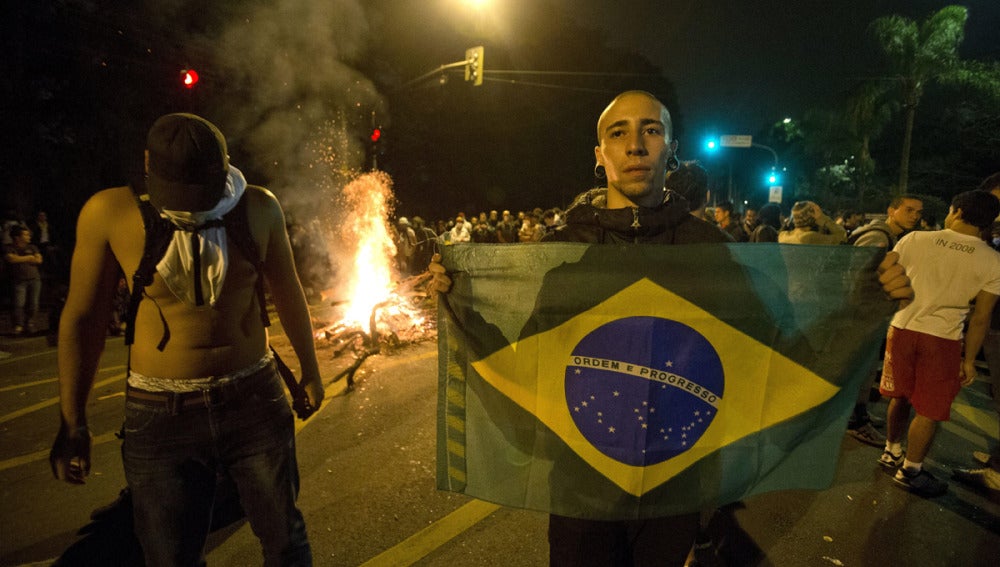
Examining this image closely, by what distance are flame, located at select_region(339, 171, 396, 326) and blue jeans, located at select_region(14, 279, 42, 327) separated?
4931 mm

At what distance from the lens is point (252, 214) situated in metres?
2.11

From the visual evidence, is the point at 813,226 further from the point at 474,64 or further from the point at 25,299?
the point at 25,299

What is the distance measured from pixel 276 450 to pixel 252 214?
3.10ft

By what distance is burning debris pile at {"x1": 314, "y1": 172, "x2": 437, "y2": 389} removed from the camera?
24.6ft

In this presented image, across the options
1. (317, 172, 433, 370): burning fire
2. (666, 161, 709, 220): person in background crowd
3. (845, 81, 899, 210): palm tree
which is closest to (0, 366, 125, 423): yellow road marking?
(317, 172, 433, 370): burning fire

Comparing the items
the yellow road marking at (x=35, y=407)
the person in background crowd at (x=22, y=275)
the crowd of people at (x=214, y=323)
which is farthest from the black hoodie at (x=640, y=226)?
the person in background crowd at (x=22, y=275)

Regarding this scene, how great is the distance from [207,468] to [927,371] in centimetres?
452

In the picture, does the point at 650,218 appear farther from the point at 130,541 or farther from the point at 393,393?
the point at 393,393

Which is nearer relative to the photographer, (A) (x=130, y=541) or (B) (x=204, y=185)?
(B) (x=204, y=185)

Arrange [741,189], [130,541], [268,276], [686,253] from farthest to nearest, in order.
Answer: [741,189]
[130,541]
[268,276]
[686,253]

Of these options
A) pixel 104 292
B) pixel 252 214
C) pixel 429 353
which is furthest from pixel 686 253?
pixel 429 353

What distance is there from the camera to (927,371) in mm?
3744

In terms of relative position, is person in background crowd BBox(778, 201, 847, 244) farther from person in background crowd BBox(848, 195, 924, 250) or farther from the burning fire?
the burning fire

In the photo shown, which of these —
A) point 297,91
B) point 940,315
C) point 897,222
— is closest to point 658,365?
point 940,315
